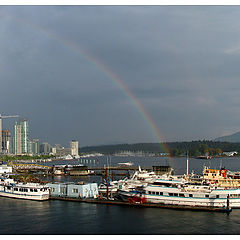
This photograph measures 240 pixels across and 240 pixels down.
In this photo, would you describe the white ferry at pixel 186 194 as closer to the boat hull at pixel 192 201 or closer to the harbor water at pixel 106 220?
the boat hull at pixel 192 201

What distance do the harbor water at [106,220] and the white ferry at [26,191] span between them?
173 cm

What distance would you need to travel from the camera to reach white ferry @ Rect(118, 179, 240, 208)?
32.3 meters

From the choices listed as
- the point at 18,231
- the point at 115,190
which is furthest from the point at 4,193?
the point at 18,231

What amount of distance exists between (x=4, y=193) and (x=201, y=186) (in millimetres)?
21735

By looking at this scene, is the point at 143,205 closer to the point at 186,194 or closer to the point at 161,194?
the point at 161,194

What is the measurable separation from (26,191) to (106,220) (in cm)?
1274

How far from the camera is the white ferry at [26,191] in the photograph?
36.2 m

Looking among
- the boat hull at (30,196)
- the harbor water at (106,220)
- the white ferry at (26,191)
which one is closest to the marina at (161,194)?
the white ferry at (26,191)

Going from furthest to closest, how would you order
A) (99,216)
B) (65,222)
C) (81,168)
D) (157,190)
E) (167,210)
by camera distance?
(81,168), (157,190), (167,210), (99,216), (65,222)

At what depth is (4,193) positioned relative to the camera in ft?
128

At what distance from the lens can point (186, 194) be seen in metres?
33.0

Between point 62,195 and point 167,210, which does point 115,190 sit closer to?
point 62,195

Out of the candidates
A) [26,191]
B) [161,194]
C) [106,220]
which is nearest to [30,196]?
[26,191]

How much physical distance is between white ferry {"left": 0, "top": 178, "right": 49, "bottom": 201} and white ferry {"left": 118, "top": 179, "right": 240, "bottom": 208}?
9.06 metres
